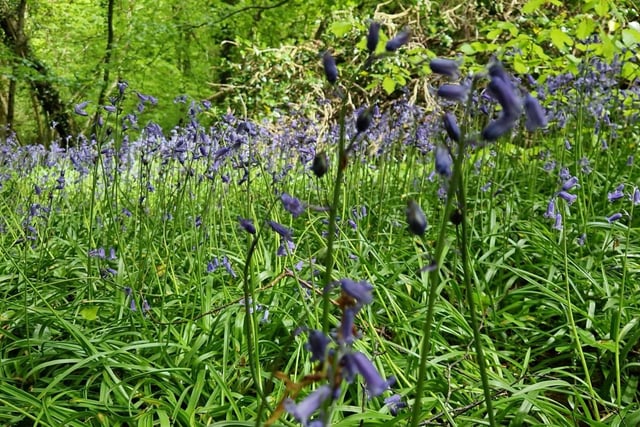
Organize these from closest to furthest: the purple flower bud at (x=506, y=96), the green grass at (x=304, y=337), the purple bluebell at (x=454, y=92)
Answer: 1. the purple flower bud at (x=506, y=96)
2. the purple bluebell at (x=454, y=92)
3. the green grass at (x=304, y=337)

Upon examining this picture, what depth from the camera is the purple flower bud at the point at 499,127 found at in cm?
86

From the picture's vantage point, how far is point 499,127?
88 centimetres

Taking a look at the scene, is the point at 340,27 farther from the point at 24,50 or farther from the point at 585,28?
the point at 24,50

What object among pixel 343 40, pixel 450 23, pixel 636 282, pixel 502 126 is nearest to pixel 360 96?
pixel 343 40

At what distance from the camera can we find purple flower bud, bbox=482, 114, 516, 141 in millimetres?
858

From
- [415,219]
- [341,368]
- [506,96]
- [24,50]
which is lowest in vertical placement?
[24,50]

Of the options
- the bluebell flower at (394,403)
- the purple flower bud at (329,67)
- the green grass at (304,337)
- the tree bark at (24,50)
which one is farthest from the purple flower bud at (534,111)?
the tree bark at (24,50)

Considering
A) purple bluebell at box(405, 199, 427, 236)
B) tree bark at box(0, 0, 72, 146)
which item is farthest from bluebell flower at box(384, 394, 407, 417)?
tree bark at box(0, 0, 72, 146)

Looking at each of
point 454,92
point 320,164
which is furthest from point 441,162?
point 320,164

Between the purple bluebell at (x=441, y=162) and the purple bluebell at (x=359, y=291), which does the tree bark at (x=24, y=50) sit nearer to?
the purple bluebell at (x=441, y=162)

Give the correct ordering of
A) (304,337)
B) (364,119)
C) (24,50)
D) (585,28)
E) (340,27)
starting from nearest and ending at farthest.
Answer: (364,119) < (304,337) < (585,28) < (340,27) < (24,50)

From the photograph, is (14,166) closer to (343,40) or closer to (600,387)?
(600,387)

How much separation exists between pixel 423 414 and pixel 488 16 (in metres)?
10.1

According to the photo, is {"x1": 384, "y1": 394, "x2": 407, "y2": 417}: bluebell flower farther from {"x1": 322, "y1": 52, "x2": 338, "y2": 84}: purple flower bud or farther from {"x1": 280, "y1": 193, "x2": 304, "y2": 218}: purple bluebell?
{"x1": 322, "y1": 52, "x2": 338, "y2": 84}: purple flower bud
